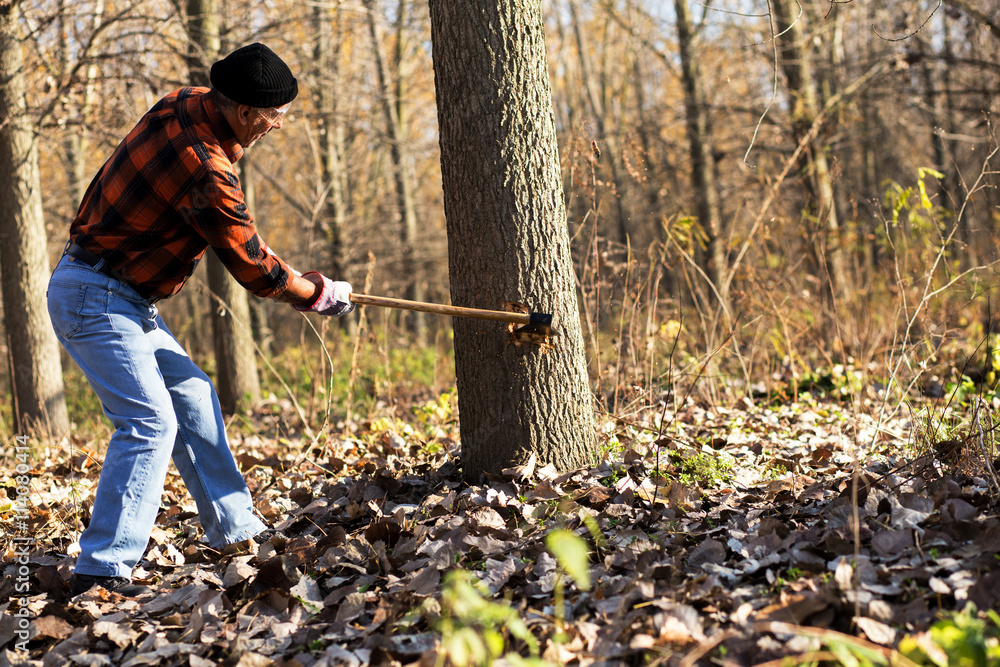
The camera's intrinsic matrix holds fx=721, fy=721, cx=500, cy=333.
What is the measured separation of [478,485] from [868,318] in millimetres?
3434

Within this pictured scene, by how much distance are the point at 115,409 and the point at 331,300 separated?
0.86 meters

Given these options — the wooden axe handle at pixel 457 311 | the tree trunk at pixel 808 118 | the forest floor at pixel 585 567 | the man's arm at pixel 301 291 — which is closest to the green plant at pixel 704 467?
the forest floor at pixel 585 567

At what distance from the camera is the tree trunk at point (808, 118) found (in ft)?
21.3

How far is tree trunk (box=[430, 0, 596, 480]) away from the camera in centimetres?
288

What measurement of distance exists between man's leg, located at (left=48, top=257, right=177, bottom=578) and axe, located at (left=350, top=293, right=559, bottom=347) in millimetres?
854

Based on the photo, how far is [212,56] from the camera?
6461mm

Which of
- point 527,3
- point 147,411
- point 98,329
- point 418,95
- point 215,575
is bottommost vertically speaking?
point 215,575

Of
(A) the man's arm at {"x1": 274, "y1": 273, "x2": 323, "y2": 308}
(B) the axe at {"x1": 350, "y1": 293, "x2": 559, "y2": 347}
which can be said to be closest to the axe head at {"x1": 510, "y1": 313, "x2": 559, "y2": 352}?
(B) the axe at {"x1": 350, "y1": 293, "x2": 559, "y2": 347}

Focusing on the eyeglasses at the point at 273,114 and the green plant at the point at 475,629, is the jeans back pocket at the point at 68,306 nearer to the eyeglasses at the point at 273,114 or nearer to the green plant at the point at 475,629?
the eyeglasses at the point at 273,114

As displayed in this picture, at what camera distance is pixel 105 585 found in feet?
8.30

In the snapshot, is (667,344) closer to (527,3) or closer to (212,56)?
(527,3)

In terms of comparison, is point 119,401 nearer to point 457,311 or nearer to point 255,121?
point 255,121

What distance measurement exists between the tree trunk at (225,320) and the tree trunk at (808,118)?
17.3ft

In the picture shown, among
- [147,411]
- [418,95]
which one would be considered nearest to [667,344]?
[147,411]
